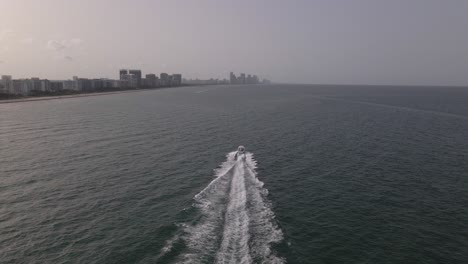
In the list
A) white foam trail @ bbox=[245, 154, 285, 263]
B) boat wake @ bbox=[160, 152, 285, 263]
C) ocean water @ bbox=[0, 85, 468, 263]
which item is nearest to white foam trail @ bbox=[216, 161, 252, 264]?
boat wake @ bbox=[160, 152, 285, 263]

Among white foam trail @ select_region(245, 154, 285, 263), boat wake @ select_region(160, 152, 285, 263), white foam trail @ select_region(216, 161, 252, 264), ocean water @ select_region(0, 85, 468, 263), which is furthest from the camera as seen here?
ocean water @ select_region(0, 85, 468, 263)

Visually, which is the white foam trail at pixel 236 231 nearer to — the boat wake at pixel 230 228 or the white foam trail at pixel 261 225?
the boat wake at pixel 230 228

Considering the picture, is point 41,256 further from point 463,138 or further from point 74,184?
point 463,138

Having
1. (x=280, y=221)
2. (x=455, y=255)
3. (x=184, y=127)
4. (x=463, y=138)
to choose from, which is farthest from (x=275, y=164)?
(x=463, y=138)

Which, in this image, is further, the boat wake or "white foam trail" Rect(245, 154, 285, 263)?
"white foam trail" Rect(245, 154, 285, 263)

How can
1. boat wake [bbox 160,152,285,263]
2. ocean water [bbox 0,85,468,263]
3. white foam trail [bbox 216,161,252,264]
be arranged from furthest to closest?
1. ocean water [bbox 0,85,468,263]
2. boat wake [bbox 160,152,285,263]
3. white foam trail [bbox 216,161,252,264]

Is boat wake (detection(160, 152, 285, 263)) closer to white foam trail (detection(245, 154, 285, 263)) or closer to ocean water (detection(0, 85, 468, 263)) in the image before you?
white foam trail (detection(245, 154, 285, 263))

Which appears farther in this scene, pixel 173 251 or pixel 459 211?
pixel 459 211

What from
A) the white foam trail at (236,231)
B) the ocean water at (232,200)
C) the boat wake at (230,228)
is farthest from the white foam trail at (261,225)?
the white foam trail at (236,231)
